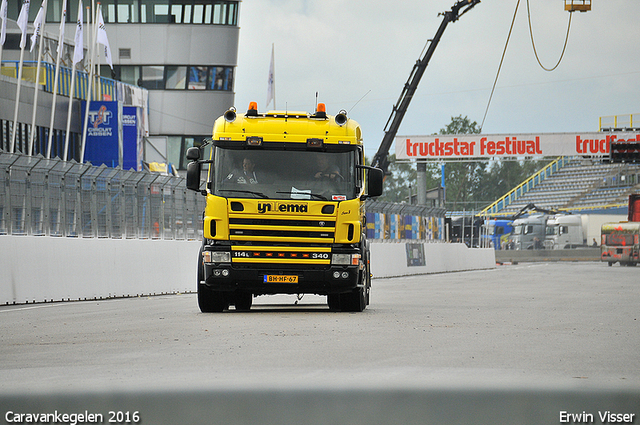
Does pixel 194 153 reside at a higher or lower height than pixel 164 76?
lower

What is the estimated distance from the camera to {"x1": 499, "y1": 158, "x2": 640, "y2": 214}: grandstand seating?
81.2 metres

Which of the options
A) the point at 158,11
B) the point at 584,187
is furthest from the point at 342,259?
the point at 584,187

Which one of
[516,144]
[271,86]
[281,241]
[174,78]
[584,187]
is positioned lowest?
[281,241]

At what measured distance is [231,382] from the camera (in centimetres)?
701

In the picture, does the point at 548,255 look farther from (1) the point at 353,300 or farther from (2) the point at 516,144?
(1) the point at 353,300

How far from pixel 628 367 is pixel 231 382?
11.0 feet

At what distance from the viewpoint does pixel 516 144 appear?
56906 millimetres

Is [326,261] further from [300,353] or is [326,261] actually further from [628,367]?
[628,367]

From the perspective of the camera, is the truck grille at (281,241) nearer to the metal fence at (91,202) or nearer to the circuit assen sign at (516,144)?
the metal fence at (91,202)

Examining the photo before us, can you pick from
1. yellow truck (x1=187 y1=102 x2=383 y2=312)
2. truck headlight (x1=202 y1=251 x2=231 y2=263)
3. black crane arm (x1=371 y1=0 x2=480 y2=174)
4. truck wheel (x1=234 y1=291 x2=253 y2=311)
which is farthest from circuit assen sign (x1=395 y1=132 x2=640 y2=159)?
truck headlight (x1=202 y1=251 x2=231 y2=263)

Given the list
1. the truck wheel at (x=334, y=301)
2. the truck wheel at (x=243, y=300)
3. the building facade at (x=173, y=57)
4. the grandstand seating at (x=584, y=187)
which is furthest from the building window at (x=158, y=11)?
the truck wheel at (x=334, y=301)

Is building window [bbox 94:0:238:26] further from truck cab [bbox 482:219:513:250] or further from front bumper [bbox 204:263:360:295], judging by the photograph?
front bumper [bbox 204:263:360:295]

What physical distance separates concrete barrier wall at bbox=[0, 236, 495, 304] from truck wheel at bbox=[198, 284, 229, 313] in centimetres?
379

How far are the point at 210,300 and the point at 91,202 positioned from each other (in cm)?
673
